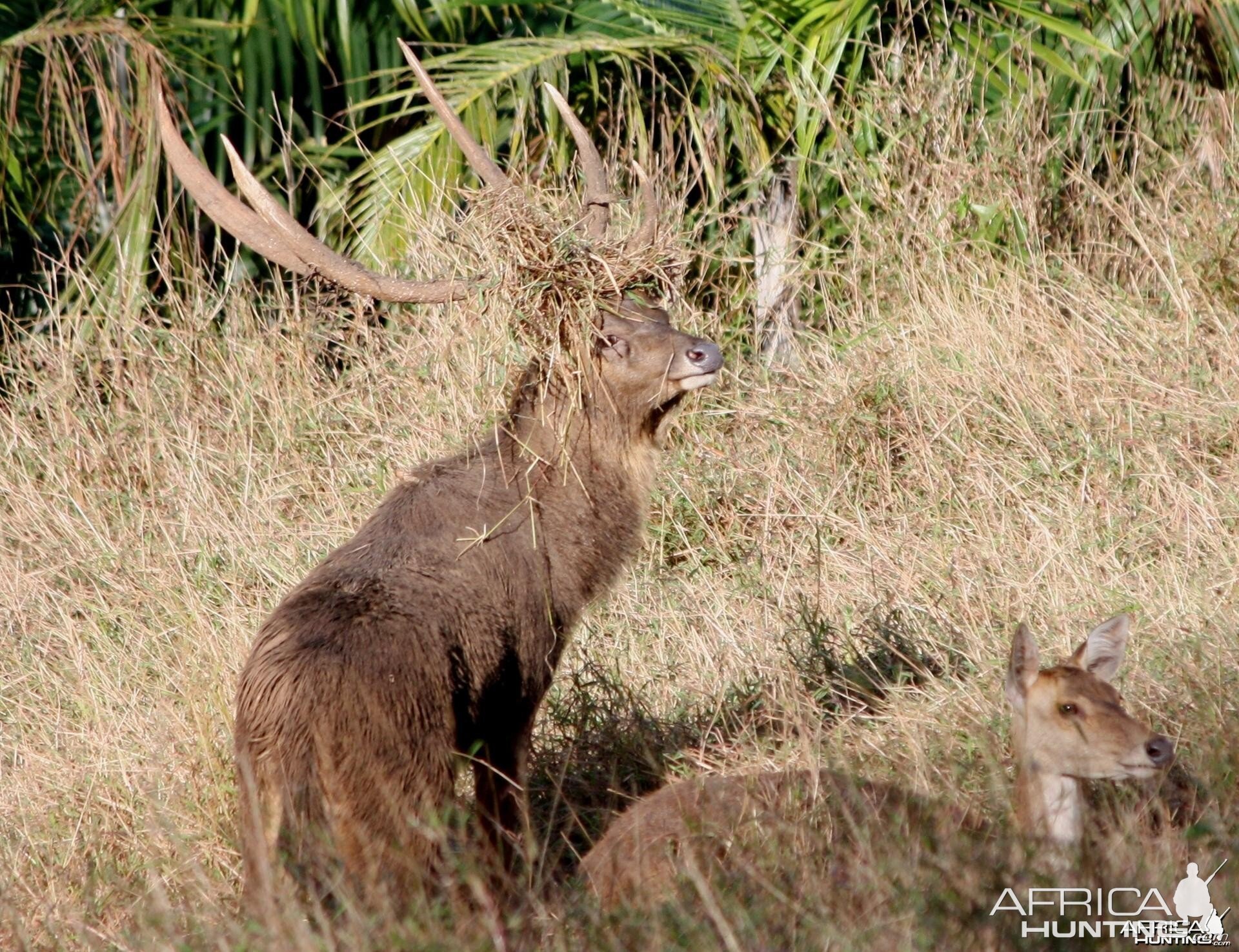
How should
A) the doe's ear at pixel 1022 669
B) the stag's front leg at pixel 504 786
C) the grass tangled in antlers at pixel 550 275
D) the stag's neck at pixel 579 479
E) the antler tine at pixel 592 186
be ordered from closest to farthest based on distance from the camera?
1. the doe's ear at pixel 1022 669
2. the stag's front leg at pixel 504 786
3. the stag's neck at pixel 579 479
4. the grass tangled in antlers at pixel 550 275
5. the antler tine at pixel 592 186

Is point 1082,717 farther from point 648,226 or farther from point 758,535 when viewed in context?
point 758,535

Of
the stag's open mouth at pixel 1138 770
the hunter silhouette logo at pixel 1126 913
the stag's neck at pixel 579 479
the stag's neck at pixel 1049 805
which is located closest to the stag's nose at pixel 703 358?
the stag's neck at pixel 579 479

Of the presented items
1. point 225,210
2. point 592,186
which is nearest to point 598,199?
point 592,186

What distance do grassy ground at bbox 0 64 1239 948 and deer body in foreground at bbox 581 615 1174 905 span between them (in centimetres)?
15

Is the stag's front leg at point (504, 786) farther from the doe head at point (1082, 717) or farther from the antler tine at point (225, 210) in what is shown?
the antler tine at point (225, 210)

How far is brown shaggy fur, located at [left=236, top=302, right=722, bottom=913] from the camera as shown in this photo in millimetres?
3770

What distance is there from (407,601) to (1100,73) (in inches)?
243

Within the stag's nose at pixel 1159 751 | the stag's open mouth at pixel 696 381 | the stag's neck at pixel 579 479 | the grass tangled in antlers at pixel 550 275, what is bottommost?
the stag's nose at pixel 1159 751

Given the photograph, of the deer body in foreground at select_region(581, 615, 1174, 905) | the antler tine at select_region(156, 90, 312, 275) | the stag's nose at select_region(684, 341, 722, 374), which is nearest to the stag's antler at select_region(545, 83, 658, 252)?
the stag's nose at select_region(684, 341, 722, 374)

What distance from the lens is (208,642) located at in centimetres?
571

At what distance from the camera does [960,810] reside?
4.05 m

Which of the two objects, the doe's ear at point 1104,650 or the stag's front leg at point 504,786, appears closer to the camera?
the doe's ear at point 1104,650

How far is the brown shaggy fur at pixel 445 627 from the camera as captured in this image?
12.4 ft

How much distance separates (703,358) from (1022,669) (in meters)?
1.49
